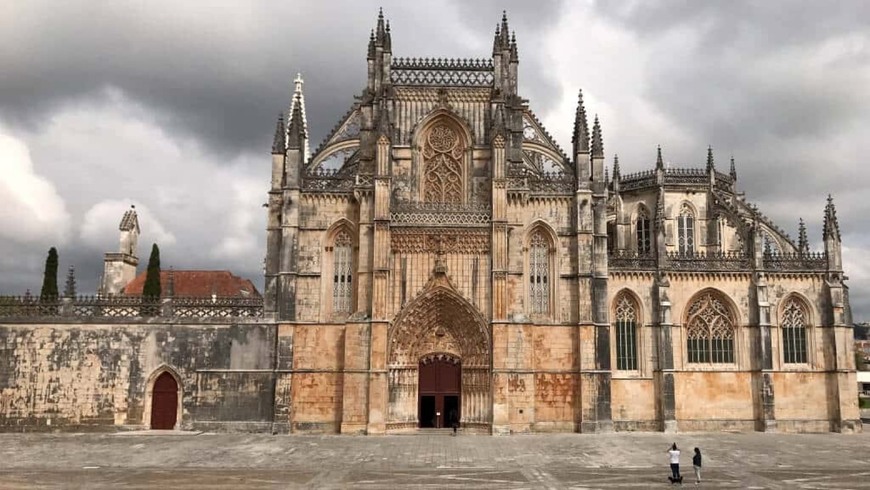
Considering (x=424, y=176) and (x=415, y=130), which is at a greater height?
(x=415, y=130)

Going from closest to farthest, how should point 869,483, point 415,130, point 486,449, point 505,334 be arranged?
point 869,483
point 486,449
point 505,334
point 415,130

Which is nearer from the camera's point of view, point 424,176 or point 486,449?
point 486,449

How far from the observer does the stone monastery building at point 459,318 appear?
34219 millimetres

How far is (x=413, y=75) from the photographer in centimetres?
3803

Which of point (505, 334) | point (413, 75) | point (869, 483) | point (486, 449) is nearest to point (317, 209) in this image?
point (413, 75)

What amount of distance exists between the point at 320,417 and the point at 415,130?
1550 cm

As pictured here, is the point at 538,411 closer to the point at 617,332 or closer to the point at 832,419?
the point at 617,332

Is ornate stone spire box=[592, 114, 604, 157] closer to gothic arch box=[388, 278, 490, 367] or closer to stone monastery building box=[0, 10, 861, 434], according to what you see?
stone monastery building box=[0, 10, 861, 434]

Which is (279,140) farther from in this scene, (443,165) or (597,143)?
(597,143)

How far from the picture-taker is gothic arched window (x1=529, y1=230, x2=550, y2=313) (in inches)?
1427

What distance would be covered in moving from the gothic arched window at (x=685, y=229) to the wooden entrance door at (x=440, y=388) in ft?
69.2

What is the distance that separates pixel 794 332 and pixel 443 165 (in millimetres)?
Result: 21509

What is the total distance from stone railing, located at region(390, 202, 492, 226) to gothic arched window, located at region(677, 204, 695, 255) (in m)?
19.1

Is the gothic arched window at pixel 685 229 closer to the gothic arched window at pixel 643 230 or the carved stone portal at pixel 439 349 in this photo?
the gothic arched window at pixel 643 230
